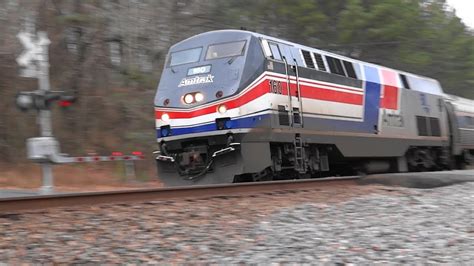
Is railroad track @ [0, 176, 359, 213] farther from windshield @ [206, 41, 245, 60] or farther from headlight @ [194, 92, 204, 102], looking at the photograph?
windshield @ [206, 41, 245, 60]

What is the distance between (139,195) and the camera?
7.53 m

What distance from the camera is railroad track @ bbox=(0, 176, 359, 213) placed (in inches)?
244

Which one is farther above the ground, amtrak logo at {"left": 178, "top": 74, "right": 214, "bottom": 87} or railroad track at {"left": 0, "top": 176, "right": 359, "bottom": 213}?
amtrak logo at {"left": 178, "top": 74, "right": 214, "bottom": 87}

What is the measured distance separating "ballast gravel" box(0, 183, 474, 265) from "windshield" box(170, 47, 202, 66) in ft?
15.7

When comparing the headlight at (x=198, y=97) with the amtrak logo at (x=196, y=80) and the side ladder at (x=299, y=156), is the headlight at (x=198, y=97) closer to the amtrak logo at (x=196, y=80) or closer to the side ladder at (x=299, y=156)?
the amtrak logo at (x=196, y=80)

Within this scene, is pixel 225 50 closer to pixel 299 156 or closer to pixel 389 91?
pixel 299 156

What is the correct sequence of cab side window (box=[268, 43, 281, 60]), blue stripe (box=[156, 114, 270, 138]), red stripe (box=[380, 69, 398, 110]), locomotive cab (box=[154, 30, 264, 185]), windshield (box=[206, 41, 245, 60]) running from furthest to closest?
1. red stripe (box=[380, 69, 398, 110])
2. cab side window (box=[268, 43, 281, 60])
3. windshield (box=[206, 41, 245, 60])
4. locomotive cab (box=[154, 30, 264, 185])
5. blue stripe (box=[156, 114, 270, 138])

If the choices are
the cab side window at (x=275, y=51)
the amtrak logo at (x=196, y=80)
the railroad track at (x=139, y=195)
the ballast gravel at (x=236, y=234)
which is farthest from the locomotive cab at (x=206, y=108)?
the ballast gravel at (x=236, y=234)

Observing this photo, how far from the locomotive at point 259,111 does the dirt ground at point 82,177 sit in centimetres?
416

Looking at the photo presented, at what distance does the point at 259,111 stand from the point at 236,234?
5192 millimetres

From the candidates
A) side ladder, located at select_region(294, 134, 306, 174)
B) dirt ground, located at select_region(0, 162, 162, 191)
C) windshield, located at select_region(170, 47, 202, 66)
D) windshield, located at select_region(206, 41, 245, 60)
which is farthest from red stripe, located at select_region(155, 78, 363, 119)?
dirt ground, located at select_region(0, 162, 162, 191)

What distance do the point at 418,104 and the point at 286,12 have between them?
10.2 meters

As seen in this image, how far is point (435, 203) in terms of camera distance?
8656 millimetres

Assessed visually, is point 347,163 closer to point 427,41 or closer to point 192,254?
point 192,254
